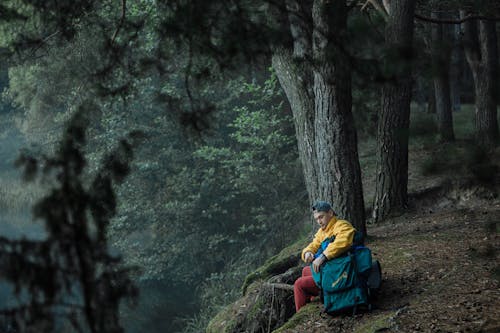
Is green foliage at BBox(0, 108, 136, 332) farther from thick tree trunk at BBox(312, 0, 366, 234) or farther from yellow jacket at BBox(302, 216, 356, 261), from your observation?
thick tree trunk at BBox(312, 0, 366, 234)

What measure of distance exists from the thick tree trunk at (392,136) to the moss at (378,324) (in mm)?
3731

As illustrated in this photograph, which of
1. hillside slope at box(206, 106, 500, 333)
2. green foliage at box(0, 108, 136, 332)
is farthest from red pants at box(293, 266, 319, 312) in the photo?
green foliage at box(0, 108, 136, 332)

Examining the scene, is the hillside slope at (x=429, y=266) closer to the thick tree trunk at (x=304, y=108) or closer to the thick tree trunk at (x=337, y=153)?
the thick tree trunk at (x=337, y=153)

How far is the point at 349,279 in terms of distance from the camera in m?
6.91

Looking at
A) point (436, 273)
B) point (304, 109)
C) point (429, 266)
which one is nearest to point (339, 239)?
point (436, 273)

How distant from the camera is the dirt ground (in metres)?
6.54

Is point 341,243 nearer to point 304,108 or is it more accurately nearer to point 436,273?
point 436,273

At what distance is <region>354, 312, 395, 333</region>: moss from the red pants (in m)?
0.97

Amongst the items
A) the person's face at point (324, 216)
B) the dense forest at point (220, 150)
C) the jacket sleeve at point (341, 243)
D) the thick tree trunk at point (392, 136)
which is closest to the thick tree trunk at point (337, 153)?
the dense forest at point (220, 150)

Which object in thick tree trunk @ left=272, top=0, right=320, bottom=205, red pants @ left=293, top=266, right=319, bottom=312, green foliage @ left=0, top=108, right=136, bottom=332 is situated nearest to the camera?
green foliage @ left=0, top=108, right=136, bottom=332

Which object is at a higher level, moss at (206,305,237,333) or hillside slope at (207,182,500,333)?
hillside slope at (207,182,500,333)

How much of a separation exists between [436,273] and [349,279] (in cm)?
165

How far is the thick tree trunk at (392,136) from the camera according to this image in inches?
411

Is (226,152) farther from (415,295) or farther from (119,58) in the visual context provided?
(119,58)
